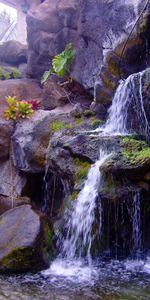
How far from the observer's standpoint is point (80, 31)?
11047 millimetres

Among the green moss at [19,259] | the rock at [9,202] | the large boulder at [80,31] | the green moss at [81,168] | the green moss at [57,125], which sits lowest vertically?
the rock at [9,202]

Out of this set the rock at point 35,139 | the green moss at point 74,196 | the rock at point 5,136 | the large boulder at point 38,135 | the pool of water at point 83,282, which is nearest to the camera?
the pool of water at point 83,282

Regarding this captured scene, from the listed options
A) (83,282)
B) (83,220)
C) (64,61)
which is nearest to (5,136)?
(64,61)

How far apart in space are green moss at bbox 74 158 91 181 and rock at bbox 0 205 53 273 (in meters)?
1.07

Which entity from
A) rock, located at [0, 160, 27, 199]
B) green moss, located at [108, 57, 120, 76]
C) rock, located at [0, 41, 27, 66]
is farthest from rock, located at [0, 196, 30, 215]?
rock, located at [0, 41, 27, 66]

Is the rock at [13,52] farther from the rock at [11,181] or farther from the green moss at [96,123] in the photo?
the green moss at [96,123]

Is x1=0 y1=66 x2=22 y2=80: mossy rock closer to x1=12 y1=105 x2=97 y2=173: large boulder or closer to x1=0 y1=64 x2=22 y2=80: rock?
x1=0 y1=64 x2=22 y2=80: rock

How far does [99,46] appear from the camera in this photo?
1012 cm

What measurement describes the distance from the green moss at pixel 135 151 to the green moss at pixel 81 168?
0.88 meters

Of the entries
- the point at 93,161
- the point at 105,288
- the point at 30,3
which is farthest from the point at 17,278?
the point at 30,3

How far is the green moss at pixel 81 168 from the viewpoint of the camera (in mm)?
6742

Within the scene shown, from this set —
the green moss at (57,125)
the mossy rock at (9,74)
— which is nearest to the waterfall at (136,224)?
the green moss at (57,125)

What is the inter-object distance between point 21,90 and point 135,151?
7.49 m

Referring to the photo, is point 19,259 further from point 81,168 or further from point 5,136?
point 5,136
